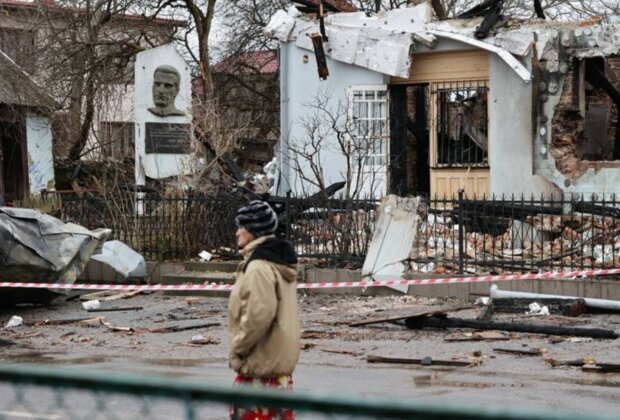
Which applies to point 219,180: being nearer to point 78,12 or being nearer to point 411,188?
point 411,188

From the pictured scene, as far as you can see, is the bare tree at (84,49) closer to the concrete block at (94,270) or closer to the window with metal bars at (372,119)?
the window with metal bars at (372,119)

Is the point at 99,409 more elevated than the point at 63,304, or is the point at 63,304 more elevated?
the point at 99,409

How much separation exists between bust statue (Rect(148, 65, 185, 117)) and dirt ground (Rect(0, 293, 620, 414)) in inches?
350

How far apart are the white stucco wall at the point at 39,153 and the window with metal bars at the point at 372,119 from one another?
1013cm

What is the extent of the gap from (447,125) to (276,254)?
17229mm

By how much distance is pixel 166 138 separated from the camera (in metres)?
24.2

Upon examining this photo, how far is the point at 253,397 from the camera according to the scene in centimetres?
279

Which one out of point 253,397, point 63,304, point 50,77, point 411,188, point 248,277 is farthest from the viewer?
point 50,77

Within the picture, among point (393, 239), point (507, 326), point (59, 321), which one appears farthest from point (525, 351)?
point (59, 321)

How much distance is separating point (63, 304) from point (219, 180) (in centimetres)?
521

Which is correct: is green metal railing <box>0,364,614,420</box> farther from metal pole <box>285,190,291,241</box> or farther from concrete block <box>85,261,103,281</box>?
concrete block <box>85,261,103,281</box>

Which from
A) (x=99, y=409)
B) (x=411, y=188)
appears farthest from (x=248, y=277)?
(x=411, y=188)

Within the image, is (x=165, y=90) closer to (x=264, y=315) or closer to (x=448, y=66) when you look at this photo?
(x=448, y=66)

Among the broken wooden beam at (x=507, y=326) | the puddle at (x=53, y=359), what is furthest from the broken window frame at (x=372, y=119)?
the puddle at (x=53, y=359)
